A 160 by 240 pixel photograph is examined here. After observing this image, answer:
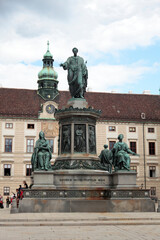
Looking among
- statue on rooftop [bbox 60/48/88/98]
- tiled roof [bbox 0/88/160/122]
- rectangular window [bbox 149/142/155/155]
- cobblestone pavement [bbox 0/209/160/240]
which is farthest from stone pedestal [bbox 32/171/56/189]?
rectangular window [bbox 149/142/155/155]

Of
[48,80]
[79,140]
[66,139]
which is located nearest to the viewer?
[79,140]

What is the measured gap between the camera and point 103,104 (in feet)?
194

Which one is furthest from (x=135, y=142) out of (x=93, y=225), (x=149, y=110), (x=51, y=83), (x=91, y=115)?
(x=93, y=225)

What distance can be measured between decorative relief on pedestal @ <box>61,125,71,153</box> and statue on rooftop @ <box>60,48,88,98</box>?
225 centimetres

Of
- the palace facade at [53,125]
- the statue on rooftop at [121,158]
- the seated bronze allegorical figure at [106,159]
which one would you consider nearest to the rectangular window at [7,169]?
the palace facade at [53,125]

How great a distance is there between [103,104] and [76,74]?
37862 millimetres

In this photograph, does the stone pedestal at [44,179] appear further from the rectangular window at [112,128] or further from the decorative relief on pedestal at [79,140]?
the rectangular window at [112,128]

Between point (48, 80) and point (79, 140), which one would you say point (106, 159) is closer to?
point (79, 140)

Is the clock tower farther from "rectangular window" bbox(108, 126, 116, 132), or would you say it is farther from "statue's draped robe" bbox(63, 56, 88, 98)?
"statue's draped robe" bbox(63, 56, 88, 98)

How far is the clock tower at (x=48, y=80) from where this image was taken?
192 ft

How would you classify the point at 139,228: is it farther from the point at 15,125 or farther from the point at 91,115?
the point at 15,125

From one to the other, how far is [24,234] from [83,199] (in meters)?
7.08

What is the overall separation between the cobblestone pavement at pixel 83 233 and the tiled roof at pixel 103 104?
43.1 m

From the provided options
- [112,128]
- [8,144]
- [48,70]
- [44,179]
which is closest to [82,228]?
[44,179]
